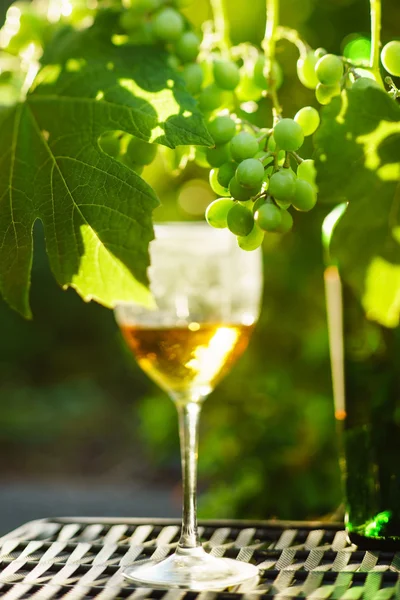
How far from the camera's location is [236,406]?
2012mm

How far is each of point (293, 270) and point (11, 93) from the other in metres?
1.18

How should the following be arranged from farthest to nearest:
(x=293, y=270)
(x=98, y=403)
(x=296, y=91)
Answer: (x=98, y=403), (x=293, y=270), (x=296, y=91)

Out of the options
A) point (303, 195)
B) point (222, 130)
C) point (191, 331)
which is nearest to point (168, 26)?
point (222, 130)

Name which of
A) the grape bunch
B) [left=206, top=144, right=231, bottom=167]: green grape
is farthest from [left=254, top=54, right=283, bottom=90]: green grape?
[left=206, top=144, right=231, bottom=167]: green grape

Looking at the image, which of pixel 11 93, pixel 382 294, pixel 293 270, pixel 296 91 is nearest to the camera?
pixel 382 294

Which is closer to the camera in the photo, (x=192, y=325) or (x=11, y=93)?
(x=11, y=93)

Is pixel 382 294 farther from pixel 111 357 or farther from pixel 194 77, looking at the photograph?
pixel 111 357

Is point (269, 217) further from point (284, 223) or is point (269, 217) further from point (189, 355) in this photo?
point (189, 355)

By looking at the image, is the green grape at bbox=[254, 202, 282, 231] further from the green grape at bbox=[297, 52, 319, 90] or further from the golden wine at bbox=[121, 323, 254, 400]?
the golden wine at bbox=[121, 323, 254, 400]

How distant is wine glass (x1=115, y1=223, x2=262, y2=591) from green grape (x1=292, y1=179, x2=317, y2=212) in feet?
0.90

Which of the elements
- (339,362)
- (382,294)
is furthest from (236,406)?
(382,294)

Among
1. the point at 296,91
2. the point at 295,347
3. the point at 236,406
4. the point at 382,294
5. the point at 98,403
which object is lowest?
the point at 98,403

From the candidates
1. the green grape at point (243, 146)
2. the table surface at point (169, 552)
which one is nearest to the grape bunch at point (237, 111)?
the green grape at point (243, 146)

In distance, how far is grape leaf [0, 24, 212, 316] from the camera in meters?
0.71
